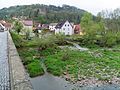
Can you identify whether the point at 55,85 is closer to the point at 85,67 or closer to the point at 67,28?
the point at 85,67

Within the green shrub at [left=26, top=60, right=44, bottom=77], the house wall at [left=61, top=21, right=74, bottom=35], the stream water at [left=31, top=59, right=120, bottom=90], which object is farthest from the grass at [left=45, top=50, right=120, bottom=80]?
the house wall at [left=61, top=21, right=74, bottom=35]

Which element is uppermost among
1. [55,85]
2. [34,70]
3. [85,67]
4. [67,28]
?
[67,28]

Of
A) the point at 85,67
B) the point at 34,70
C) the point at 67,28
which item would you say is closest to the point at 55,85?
the point at 34,70

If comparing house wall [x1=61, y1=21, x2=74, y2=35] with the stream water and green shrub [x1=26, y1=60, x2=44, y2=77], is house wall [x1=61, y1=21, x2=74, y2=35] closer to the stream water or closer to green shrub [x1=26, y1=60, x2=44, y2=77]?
green shrub [x1=26, y1=60, x2=44, y2=77]

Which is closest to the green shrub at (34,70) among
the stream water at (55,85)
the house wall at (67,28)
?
the stream water at (55,85)

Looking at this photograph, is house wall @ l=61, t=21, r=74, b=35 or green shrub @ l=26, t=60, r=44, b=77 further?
house wall @ l=61, t=21, r=74, b=35

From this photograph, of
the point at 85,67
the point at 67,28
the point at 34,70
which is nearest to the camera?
the point at 34,70

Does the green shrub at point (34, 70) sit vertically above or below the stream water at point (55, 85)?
above

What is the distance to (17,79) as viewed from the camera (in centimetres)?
996

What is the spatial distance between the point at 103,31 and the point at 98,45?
5.71 m

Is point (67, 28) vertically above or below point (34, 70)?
above

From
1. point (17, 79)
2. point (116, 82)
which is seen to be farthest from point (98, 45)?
point (17, 79)

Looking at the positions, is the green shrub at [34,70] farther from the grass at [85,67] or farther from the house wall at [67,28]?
the house wall at [67,28]

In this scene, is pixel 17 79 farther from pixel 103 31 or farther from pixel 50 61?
pixel 103 31
